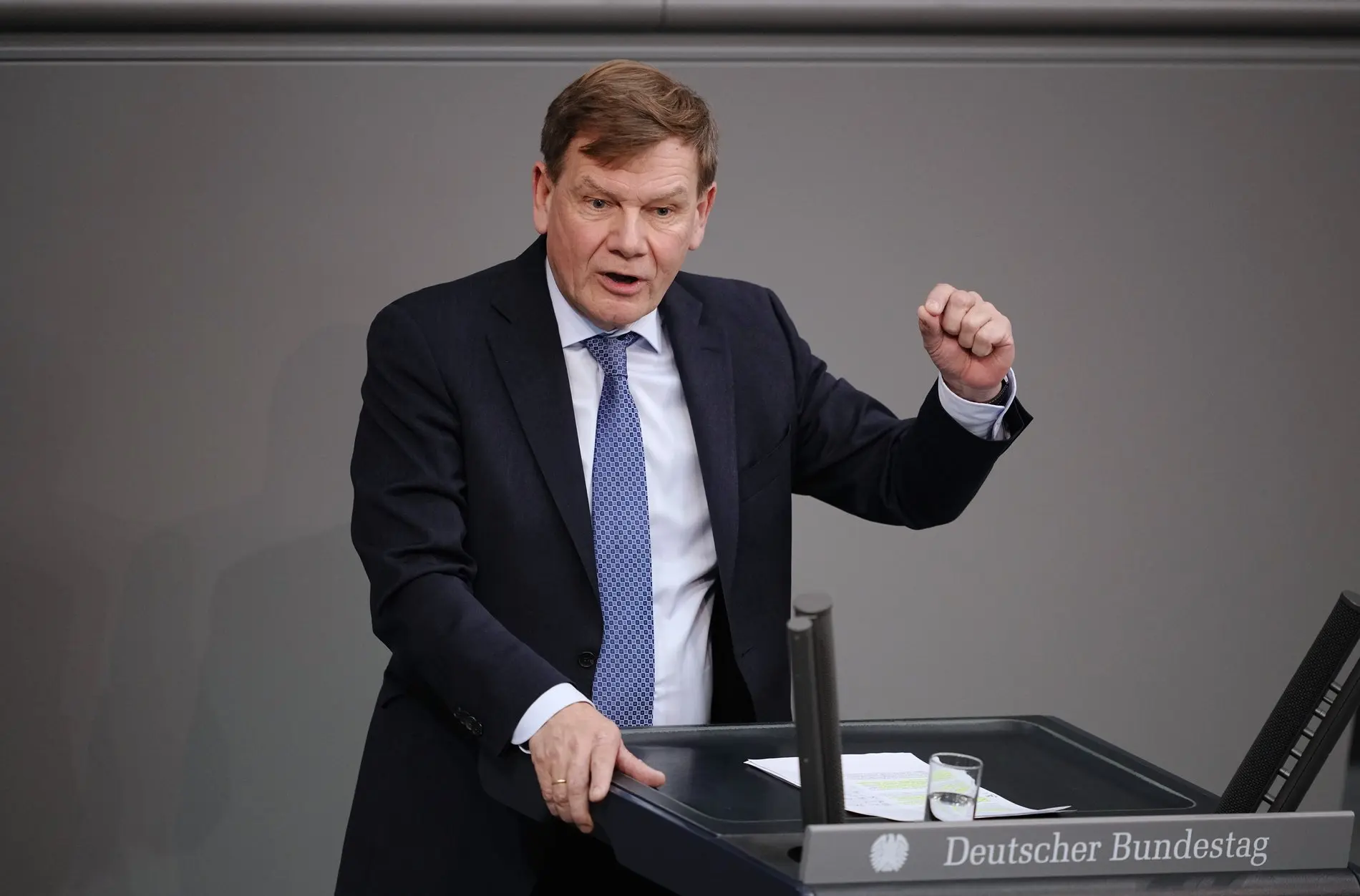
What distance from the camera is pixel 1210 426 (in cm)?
337

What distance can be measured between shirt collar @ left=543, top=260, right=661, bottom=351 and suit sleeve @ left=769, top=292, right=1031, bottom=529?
0.24 m

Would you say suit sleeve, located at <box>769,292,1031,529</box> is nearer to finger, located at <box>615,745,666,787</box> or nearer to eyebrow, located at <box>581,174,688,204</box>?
eyebrow, located at <box>581,174,688,204</box>

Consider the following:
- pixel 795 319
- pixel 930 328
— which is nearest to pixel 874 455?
pixel 930 328

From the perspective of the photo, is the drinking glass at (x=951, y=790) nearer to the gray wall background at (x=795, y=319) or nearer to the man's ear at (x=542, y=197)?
the man's ear at (x=542, y=197)

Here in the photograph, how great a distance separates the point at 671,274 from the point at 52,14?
5.77 feet

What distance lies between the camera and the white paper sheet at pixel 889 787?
1.37 meters

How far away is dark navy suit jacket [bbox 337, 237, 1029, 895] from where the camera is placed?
5.98ft

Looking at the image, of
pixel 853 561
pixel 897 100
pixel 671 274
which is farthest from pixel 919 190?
pixel 671 274

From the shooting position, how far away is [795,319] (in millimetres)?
3270

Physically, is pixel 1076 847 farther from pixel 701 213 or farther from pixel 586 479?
pixel 701 213

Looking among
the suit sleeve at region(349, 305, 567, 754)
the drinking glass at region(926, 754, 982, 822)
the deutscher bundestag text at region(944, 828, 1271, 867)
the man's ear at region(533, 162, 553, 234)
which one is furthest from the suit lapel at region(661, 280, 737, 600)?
the deutscher bundestag text at region(944, 828, 1271, 867)

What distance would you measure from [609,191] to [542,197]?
0.53 feet

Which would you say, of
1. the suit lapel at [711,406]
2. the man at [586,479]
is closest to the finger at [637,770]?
the man at [586,479]

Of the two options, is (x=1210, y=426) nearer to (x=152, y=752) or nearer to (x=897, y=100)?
(x=897, y=100)
